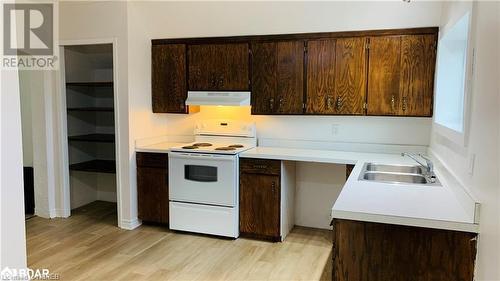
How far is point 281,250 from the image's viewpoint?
3.71m

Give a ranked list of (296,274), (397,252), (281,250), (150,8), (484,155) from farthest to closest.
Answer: (150,8) < (281,250) < (296,274) < (397,252) < (484,155)

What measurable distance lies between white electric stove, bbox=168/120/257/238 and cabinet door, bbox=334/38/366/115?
43.7 inches

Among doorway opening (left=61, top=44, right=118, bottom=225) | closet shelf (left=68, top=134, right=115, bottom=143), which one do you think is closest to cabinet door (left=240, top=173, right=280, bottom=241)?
doorway opening (left=61, top=44, right=118, bottom=225)

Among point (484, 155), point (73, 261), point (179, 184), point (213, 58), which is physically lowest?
point (73, 261)

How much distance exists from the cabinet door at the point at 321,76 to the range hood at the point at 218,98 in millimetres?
671

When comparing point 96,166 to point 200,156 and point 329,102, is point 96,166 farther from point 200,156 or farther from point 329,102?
point 329,102

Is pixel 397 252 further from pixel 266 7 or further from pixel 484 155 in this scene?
pixel 266 7

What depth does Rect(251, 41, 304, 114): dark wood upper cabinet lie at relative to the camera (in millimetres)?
3973

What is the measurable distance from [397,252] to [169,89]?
10.4 ft

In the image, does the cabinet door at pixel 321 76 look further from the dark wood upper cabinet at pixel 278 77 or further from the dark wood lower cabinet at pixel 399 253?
the dark wood lower cabinet at pixel 399 253

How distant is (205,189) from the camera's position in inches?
157

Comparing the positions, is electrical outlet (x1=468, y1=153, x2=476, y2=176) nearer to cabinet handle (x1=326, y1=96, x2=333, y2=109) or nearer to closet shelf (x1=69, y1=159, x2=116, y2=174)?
cabinet handle (x1=326, y1=96, x2=333, y2=109)

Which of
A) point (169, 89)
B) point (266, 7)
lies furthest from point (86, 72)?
point (266, 7)

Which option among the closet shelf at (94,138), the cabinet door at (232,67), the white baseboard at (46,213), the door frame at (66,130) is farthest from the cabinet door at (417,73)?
the white baseboard at (46,213)
